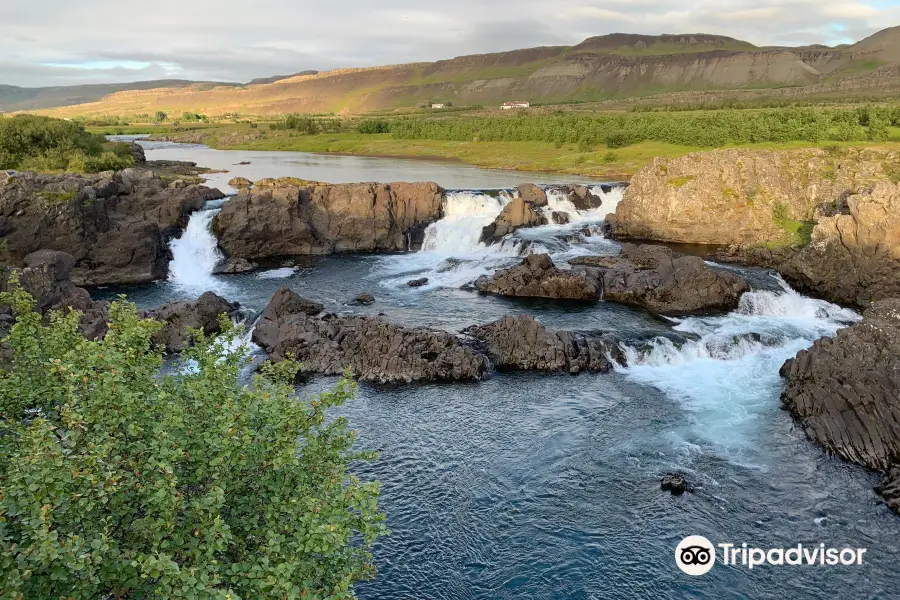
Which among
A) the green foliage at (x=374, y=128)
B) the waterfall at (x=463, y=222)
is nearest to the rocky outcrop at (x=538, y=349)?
the waterfall at (x=463, y=222)

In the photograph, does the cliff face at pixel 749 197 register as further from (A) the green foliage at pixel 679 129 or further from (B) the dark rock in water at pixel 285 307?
(B) the dark rock in water at pixel 285 307

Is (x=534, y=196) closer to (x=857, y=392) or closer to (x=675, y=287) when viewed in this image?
(x=675, y=287)

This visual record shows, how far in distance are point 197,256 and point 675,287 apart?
4601 centimetres

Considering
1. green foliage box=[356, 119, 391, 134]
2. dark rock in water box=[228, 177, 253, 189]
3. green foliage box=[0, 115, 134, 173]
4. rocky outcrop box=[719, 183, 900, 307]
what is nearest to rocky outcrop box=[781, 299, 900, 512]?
rocky outcrop box=[719, 183, 900, 307]

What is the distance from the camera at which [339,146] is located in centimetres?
16588

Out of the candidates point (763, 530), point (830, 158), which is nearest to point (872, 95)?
point (830, 158)

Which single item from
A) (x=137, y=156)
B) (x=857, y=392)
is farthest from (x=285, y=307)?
(x=137, y=156)

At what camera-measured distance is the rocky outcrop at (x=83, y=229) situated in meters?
57.6

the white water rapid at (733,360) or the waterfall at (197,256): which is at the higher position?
the waterfall at (197,256)

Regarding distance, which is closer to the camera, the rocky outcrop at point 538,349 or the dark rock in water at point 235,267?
the rocky outcrop at point 538,349

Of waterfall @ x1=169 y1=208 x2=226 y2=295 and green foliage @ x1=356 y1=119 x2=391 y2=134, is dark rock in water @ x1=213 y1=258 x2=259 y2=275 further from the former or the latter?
green foliage @ x1=356 y1=119 x2=391 y2=134

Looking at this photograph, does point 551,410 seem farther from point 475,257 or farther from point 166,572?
point 475,257

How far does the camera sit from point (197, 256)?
66.3 m

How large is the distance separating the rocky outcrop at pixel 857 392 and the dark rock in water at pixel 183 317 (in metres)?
34.8
